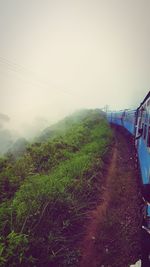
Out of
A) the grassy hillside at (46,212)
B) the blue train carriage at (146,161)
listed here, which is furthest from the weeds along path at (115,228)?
the blue train carriage at (146,161)

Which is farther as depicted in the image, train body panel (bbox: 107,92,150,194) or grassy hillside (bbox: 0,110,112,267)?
train body panel (bbox: 107,92,150,194)

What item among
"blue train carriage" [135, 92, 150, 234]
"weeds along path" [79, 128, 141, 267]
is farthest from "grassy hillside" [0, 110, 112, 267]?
"blue train carriage" [135, 92, 150, 234]

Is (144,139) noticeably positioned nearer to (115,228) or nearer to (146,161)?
(146,161)

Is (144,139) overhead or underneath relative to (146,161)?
overhead

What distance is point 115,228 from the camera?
7051 mm

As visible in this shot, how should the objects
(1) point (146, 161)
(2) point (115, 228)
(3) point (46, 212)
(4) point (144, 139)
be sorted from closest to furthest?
(3) point (46, 212), (2) point (115, 228), (1) point (146, 161), (4) point (144, 139)

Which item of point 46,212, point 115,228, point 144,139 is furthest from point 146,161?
point 46,212

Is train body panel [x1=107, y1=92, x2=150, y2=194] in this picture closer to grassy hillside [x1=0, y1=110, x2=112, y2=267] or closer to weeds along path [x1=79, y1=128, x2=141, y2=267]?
weeds along path [x1=79, y1=128, x2=141, y2=267]

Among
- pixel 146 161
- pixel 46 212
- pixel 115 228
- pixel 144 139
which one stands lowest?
pixel 115 228

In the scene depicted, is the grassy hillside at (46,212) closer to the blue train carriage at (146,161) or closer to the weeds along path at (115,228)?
the weeds along path at (115,228)

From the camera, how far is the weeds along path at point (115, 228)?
19.4 ft

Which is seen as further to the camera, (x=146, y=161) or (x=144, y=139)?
(x=144, y=139)

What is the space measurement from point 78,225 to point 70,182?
1784 millimetres

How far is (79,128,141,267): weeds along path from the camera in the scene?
19.4 feet
